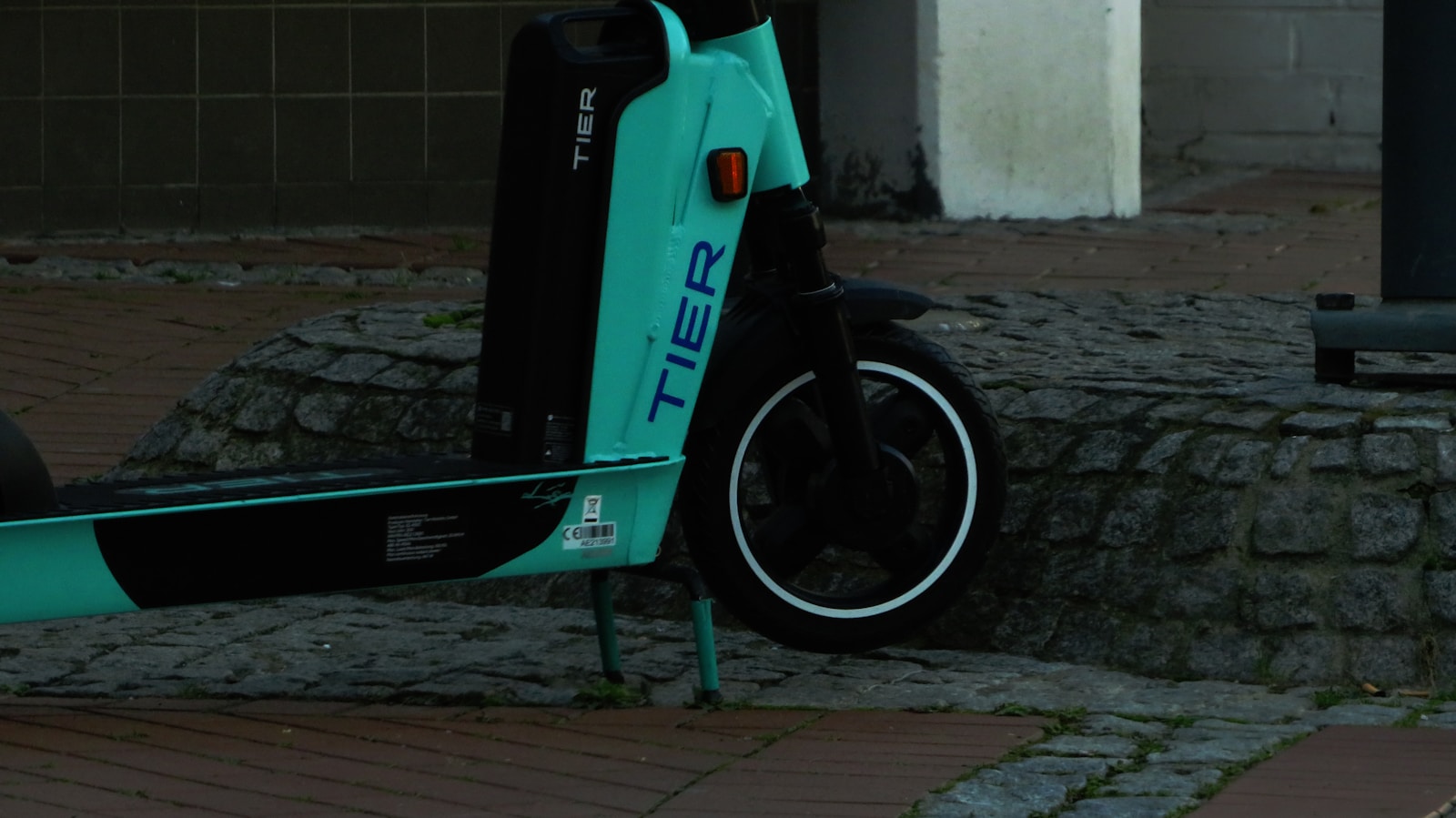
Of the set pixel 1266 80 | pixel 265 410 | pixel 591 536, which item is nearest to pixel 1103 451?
pixel 591 536

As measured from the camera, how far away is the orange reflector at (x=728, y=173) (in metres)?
3.62

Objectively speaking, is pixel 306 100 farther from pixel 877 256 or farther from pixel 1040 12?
pixel 1040 12

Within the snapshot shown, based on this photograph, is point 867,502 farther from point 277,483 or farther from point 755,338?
point 277,483

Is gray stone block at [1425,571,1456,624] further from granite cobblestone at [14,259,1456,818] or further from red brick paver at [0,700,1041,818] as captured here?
red brick paver at [0,700,1041,818]

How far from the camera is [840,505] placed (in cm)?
378

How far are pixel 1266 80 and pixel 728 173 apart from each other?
751 centimetres

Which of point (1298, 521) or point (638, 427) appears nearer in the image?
point (638, 427)

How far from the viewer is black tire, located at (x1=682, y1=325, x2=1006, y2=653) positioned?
12.3ft

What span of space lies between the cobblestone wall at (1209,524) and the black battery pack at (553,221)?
904mm

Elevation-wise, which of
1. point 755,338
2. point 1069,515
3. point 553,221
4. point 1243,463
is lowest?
point 1069,515

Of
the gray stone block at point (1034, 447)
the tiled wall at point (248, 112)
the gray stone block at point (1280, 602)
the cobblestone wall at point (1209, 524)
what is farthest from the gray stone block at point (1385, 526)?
the tiled wall at point (248, 112)

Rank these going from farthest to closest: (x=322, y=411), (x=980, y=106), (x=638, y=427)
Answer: (x=980, y=106) → (x=322, y=411) → (x=638, y=427)

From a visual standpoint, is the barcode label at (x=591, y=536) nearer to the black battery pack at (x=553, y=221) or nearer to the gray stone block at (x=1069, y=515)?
the black battery pack at (x=553, y=221)

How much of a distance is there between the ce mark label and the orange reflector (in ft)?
1.71
